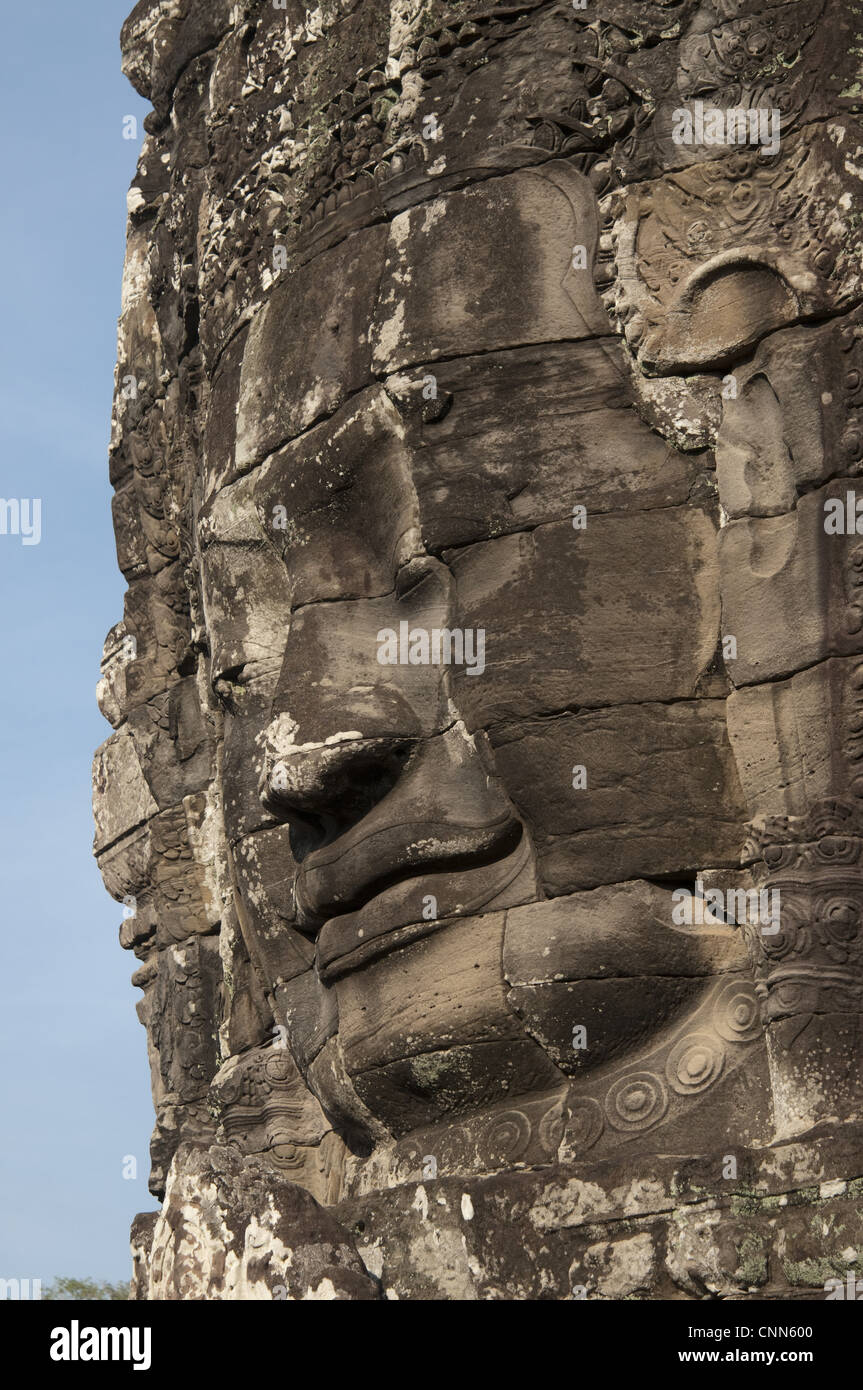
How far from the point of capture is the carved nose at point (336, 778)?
7805 millimetres

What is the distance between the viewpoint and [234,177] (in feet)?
29.9

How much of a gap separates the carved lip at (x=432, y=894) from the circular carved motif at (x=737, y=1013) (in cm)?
70

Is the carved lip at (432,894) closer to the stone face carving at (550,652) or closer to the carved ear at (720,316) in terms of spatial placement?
the stone face carving at (550,652)

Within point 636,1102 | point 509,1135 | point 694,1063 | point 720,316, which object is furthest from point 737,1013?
point 720,316

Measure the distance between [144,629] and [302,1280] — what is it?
4.33m

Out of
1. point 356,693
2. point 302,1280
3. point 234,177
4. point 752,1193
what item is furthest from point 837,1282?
point 234,177

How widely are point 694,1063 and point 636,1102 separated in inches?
8.0

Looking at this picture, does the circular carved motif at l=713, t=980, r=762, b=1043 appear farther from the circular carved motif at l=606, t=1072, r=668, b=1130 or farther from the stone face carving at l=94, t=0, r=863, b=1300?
the circular carved motif at l=606, t=1072, r=668, b=1130

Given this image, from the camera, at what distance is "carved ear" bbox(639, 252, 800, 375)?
7512 mm

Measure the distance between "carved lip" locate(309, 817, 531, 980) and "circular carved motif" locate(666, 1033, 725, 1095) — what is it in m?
0.68

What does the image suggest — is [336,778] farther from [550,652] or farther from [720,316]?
[720,316]

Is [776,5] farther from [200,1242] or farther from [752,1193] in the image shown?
[200,1242]

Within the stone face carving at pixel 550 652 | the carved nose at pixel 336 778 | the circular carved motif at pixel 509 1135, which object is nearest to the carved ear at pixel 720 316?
the stone face carving at pixel 550 652

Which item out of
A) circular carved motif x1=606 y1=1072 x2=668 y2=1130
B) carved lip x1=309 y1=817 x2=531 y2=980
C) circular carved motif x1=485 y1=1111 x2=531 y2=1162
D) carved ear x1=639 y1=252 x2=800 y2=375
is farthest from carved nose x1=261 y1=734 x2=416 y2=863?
carved ear x1=639 y1=252 x2=800 y2=375
